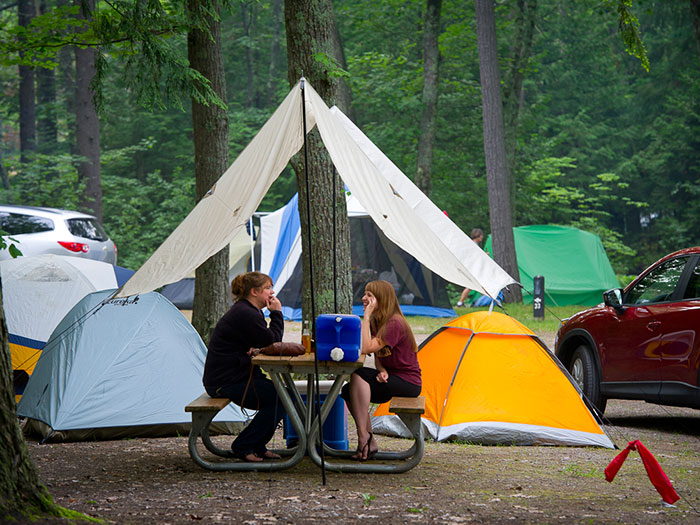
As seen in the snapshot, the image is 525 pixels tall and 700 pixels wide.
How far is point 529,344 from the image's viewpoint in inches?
279

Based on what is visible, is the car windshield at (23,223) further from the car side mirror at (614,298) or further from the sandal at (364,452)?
the car side mirror at (614,298)

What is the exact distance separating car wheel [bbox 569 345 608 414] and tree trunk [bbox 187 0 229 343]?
4.05m

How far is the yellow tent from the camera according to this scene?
6.77 metres

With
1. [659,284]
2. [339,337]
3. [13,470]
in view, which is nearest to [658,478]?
[339,337]

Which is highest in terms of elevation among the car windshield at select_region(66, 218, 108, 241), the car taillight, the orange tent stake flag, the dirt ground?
the car windshield at select_region(66, 218, 108, 241)

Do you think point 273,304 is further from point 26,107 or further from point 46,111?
point 46,111

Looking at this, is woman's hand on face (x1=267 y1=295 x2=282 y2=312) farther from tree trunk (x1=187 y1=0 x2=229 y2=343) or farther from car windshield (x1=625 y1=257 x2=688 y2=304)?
tree trunk (x1=187 y1=0 x2=229 y2=343)

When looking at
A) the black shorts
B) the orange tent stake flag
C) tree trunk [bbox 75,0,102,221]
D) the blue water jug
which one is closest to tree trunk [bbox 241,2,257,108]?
tree trunk [bbox 75,0,102,221]

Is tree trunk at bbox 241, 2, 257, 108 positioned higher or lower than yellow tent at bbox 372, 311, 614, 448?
higher

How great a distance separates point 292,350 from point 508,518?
184cm

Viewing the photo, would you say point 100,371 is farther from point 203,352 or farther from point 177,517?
point 177,517

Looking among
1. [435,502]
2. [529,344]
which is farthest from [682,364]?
[435,502]

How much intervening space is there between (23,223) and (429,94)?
1081 cm

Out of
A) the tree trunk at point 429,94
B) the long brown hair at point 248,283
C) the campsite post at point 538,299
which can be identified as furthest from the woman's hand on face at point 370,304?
the tree trunk at point 429,94
